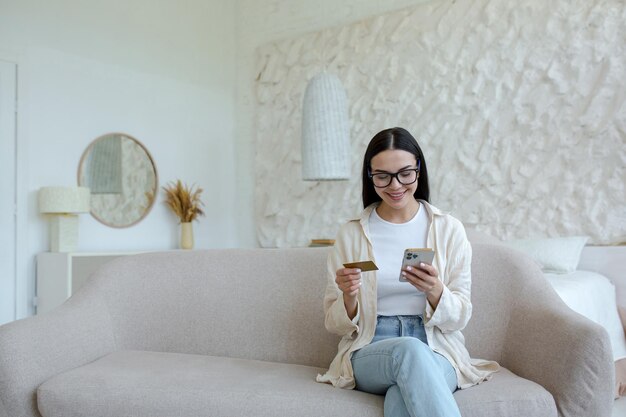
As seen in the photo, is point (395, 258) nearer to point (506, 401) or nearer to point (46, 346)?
point (506, 401)

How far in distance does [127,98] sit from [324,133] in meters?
1.78

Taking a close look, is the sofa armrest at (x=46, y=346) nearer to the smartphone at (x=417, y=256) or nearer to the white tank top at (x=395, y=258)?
the white tank top at (x=395, y=258)

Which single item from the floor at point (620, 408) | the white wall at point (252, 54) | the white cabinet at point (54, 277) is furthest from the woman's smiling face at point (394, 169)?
the white wall at point (252, 54)

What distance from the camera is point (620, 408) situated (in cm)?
296

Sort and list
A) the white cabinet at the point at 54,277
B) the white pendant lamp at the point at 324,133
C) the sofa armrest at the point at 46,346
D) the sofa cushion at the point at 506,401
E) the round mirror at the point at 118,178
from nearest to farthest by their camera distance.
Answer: the sofa cushion at the point at 506,401, the sofa armrest at the point at 46,346, the white cabinet at the point at 54,277, the white pendant lamp at the point at 324,133, the round mirror at the point at 118,178

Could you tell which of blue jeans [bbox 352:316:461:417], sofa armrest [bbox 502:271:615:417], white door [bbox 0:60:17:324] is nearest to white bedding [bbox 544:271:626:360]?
sofa armrest [bbox 502:271:615:417]

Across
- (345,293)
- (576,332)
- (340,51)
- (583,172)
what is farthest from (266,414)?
(340,51)

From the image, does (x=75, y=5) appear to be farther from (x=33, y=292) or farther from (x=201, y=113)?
(x=33, y=292)

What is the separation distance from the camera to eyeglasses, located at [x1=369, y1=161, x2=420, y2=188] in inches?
78.6

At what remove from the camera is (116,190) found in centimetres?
509

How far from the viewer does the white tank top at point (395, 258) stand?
79.2 inches

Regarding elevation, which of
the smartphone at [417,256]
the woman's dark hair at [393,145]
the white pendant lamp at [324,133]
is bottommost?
the smartphone at [417,256]

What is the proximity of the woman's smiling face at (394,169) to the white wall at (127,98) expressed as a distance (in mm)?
3351

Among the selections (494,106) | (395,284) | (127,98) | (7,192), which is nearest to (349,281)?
(395,284)
